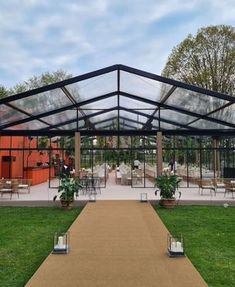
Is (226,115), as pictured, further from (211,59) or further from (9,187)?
(211,59)

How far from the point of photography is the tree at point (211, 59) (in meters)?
25.6

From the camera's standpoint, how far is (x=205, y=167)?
60.8 ft

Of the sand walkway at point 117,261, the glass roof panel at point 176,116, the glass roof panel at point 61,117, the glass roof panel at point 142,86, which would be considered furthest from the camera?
the glass roof panel at point 61,117

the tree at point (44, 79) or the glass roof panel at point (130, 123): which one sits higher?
the tree at point (44, 79)

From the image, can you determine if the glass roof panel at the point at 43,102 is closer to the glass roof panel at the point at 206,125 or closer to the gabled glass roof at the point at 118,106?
the gabled glass roof at the point at 118,106

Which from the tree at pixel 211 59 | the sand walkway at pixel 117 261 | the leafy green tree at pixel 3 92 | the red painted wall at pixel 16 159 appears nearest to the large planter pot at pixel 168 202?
the sand walkway at pixel 117 261

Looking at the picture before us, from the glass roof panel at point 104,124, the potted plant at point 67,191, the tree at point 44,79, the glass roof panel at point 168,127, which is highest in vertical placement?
the tree at point 44,79

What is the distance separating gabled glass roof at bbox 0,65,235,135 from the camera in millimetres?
12438

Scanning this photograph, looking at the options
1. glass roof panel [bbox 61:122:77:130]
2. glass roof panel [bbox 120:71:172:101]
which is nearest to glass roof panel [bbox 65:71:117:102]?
glass roof panel [bbox 120:71:172:101]

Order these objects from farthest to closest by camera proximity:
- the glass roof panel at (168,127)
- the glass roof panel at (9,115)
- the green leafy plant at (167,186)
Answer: the glass roof panel at (168,127), the glass roof panel at (9,115), the green leafy plant at (167,186)

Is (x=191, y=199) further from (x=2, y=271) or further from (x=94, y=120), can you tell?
(x=2, y=271)

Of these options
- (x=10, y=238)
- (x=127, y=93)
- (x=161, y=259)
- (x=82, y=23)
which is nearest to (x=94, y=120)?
(x=127, y=93)

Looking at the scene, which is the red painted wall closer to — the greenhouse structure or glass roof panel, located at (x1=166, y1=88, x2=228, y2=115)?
the greenhouse structure

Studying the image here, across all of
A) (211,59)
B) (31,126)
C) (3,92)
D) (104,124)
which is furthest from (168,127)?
(3,92)
